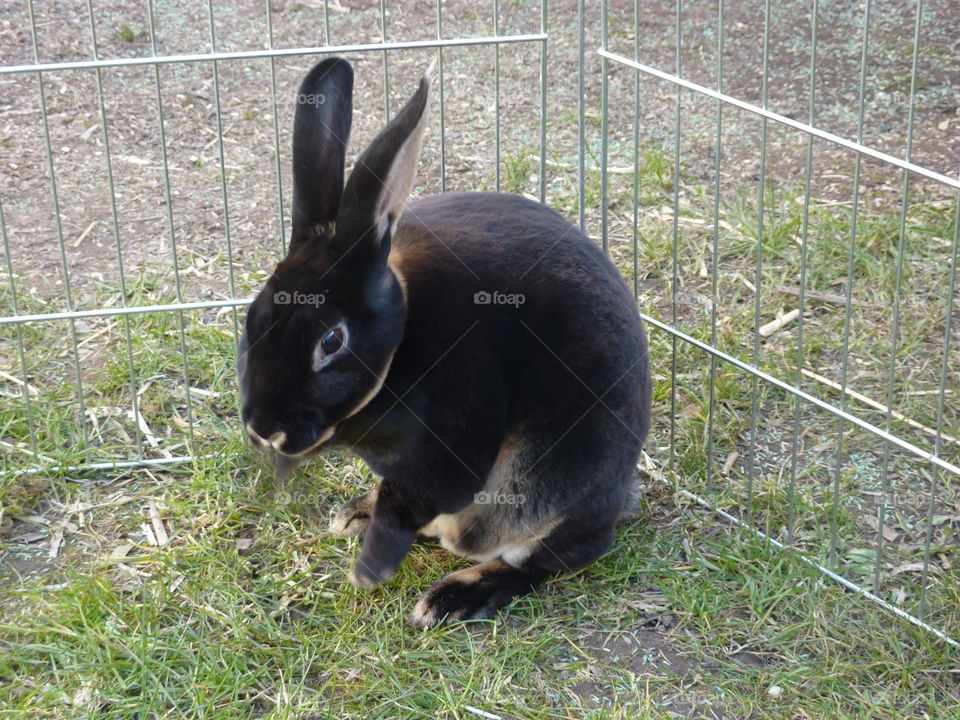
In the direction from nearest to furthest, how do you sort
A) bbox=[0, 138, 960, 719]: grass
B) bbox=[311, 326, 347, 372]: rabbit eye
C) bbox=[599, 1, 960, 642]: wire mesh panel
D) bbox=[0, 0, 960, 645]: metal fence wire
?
bbox=[311, 326, 347, 372]: rabbit eye
bbox=[0, 138, 960, 719]: grass
bbox=[599, 1, 960, 642]: wire mesh panel
bbox=[0, 0, 960, 645]: metal fence wire

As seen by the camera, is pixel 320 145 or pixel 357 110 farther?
pixel 357 110

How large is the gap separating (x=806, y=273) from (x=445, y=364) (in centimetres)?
172

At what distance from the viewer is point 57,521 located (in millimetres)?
3219

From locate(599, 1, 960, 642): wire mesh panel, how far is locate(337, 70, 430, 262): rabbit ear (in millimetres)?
862

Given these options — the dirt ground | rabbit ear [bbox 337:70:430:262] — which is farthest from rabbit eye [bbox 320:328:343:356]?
the dirt ground

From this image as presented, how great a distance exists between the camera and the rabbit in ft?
8.12

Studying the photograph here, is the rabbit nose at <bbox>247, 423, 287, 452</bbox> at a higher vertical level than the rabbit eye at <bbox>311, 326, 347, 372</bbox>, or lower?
lower

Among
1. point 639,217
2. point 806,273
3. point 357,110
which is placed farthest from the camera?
point 357,110

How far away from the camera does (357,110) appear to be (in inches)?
191

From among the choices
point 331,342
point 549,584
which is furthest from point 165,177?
point 549,584

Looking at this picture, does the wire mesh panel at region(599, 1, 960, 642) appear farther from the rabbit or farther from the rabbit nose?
the rabbit nose

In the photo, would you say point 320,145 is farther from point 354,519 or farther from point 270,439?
point 354,519

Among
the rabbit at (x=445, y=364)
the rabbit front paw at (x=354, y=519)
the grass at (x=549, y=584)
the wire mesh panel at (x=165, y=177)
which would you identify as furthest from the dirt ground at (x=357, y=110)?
the rabbit at (x=445, y=364)

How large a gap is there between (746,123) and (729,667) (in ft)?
8.65
